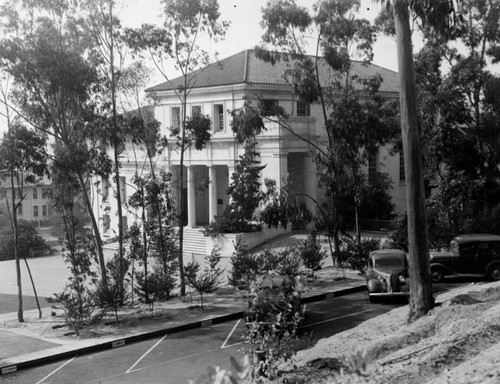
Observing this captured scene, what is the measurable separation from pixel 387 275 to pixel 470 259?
4.37 meters

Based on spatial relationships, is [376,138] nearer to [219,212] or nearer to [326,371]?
[219,212]

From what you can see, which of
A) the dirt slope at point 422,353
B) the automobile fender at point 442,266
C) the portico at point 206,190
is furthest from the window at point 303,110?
the dirt slope at point 422,353

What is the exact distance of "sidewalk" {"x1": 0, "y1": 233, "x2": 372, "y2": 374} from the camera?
16.5 m

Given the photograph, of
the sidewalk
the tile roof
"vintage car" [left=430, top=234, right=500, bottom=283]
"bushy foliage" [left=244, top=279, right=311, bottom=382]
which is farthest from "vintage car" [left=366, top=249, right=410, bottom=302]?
the tile roof

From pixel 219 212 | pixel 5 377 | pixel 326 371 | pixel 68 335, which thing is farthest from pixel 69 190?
pixel 219 212

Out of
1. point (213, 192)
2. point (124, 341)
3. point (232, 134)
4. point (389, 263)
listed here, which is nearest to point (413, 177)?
point (389, 263)

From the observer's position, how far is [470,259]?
22.8 meters

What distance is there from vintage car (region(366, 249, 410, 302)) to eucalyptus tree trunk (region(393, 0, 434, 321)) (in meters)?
5.94

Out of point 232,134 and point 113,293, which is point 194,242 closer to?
point 232,134

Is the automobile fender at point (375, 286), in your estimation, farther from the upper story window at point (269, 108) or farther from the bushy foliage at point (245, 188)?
the bushy foliage at point (245, 188)

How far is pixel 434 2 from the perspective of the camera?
13930mm

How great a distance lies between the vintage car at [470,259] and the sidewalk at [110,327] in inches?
119

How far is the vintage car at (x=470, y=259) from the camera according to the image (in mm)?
22500

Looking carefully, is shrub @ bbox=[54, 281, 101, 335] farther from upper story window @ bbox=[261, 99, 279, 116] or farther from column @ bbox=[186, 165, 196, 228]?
column @ bbox=[186, 165, 196, 228]
